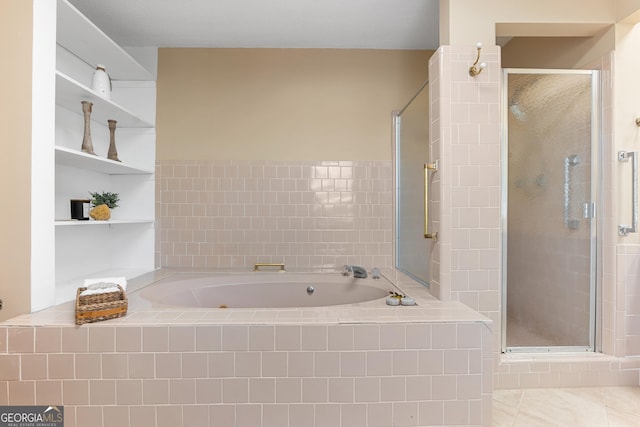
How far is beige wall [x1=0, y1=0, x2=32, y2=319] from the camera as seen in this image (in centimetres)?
165

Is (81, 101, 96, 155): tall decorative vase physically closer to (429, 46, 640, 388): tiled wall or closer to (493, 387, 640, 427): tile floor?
(429, 46, 640, 388): tiled wall

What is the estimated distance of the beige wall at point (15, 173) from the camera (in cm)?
165

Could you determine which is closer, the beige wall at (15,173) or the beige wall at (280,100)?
the beige wall at (15,173)

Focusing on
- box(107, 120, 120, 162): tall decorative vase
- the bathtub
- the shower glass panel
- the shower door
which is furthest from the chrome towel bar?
A: box(107, 120, 120, 162): tall decorative vase

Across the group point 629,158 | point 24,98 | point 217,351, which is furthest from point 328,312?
point 629,158

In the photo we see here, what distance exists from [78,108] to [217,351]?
6.45 ft

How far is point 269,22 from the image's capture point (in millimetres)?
2625

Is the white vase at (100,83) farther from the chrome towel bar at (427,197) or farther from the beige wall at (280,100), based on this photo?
the chrome towel bar at (427,197)

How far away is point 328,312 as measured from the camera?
68.4 inches

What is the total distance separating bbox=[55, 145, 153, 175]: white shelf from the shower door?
2476 millimetres

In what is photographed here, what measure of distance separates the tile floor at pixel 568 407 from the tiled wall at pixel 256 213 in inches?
54.9

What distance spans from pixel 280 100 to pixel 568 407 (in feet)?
9.25

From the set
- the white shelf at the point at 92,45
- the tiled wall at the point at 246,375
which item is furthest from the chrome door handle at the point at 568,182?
the white shelf at the point at 92,45

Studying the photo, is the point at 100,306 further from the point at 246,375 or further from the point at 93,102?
the point at 93,102
